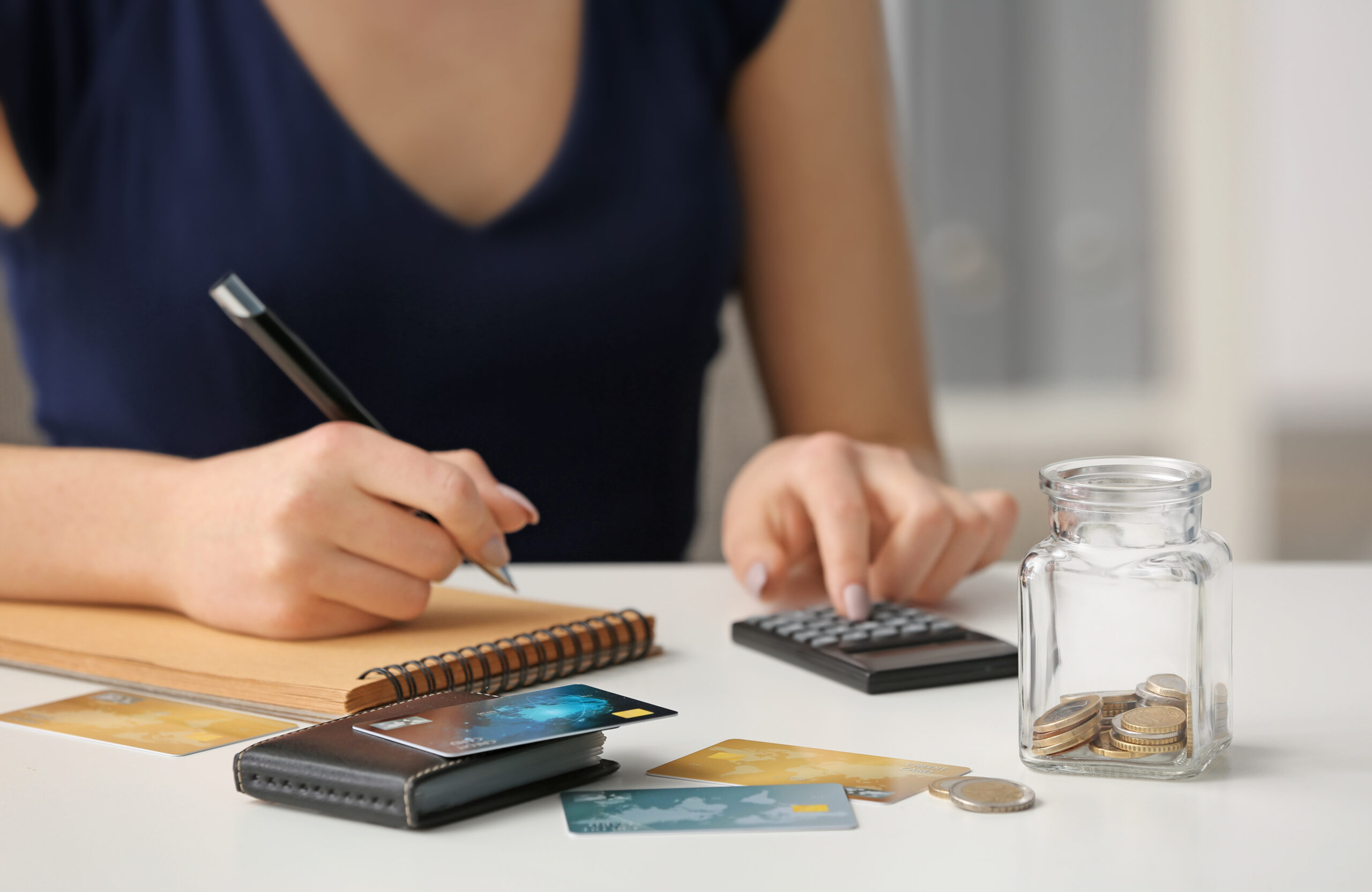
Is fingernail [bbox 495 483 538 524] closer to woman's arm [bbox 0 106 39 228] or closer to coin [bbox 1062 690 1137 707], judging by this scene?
coin [bbox 1062 690 1137 707]

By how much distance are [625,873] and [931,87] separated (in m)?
2.73

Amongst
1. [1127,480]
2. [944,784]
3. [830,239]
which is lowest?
[944,784]

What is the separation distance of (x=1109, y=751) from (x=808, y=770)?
0.37 ft

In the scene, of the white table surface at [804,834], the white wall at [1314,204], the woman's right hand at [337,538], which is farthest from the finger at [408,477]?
the white wall at [1314,204]

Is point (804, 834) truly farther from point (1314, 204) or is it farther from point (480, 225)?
point (1314, 204)

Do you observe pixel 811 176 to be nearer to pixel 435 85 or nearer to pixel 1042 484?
pixel 435 85

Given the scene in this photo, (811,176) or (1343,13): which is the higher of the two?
(1343,13)

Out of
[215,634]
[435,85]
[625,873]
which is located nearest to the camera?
[625,873]

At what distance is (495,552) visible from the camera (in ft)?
2.37

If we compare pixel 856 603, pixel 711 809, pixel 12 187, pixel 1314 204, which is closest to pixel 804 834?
pixel 711 809

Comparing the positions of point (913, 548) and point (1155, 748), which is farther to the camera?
point (913, 548)

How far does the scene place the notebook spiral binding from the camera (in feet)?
1.97

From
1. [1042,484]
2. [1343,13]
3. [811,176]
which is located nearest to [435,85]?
[811,176]

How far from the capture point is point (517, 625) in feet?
2.36
